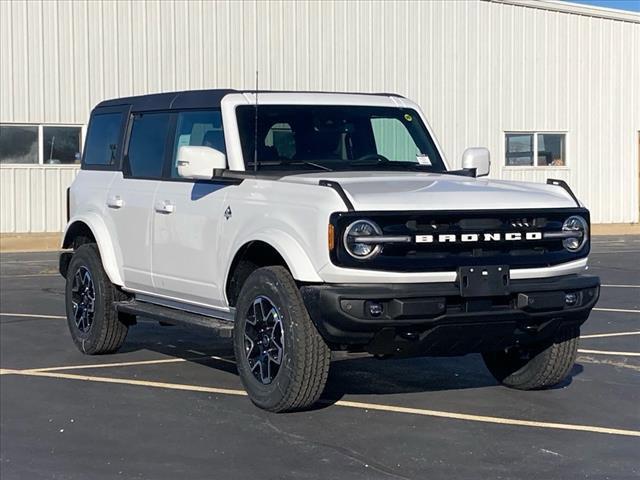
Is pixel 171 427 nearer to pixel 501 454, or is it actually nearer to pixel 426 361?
pixel 501 454

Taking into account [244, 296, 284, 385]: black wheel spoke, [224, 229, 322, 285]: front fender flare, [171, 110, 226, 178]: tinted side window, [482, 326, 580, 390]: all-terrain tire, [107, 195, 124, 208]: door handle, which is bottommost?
[482, 326, 580, 390]: all-terrain tire

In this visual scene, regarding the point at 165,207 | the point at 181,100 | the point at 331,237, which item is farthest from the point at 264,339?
the point at 181,100

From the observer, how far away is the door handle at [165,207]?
7961 mm

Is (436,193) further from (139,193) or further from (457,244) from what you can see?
(139,193)

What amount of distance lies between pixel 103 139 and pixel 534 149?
1840 cm

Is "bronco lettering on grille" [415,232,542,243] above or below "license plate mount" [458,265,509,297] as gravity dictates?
above

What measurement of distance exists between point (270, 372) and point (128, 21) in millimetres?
17050

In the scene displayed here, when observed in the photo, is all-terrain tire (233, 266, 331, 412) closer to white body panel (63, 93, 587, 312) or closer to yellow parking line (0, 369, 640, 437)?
white body panel (63, 93, 587, 312)

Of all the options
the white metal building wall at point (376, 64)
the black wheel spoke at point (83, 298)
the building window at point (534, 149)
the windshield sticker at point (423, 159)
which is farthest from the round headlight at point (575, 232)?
the building window at point (534, 149)

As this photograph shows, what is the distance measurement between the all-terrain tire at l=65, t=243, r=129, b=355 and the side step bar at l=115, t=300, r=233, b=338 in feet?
0.44

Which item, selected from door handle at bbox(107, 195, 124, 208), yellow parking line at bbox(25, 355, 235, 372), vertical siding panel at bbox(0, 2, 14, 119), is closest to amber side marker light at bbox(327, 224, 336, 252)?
yellow parking line at bbox(25, 355, 235, 372)

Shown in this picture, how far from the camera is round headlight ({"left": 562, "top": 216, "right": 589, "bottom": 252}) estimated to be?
6.80 metres

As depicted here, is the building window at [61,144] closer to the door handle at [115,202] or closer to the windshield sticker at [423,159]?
the door handle at [115,202]

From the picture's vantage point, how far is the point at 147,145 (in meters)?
8.75
